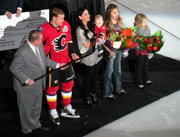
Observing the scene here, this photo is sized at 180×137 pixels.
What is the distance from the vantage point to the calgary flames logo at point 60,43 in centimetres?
361

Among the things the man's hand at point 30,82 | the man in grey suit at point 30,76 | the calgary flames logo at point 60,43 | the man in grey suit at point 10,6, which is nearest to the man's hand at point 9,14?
the man in grey suit at point 10,6

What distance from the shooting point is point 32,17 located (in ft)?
15.8

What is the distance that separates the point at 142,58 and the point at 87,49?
110 cm

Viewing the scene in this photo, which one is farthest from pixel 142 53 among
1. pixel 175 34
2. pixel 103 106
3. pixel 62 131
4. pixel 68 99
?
pixel 175 34

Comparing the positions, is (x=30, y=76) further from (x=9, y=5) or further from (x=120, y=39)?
(x=9, y=5)

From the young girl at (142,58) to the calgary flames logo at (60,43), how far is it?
1.27 metres

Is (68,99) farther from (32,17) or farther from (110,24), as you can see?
(32,17)

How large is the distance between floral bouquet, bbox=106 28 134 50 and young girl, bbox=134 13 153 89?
44 cm

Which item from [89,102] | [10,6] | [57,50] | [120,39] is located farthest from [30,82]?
[10,6]

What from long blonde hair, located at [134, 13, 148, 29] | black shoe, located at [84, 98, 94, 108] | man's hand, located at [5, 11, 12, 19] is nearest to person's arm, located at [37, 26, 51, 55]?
black shoe, located at [84, 98, 94, 108]

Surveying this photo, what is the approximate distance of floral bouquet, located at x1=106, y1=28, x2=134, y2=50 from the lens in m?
3.99

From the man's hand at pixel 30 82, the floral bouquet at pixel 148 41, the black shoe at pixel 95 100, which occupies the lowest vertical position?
the black shoe at pixel 95 100

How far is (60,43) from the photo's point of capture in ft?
12.0

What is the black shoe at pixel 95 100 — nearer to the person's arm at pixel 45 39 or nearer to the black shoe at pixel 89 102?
the black shoe at pixel 89 102
